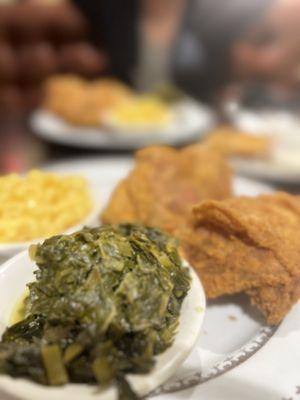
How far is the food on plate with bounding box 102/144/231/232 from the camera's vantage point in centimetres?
238

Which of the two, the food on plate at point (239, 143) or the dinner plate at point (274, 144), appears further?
the food on plate at point (239, 143)

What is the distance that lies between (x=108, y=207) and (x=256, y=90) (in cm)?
331

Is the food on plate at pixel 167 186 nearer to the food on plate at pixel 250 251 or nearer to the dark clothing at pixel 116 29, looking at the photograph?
the food on plate at pixel 250 251

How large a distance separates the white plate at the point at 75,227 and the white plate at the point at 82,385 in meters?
0.26

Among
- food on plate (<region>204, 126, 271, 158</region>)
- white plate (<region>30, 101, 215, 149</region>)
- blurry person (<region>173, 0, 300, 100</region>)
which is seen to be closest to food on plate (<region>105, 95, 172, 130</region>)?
white plate (<region>30, 101, 215, 149</region>)

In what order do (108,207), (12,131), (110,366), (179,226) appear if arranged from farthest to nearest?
(12,131)
(108,207)
(179,226)
(110,366)

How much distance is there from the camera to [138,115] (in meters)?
4.53

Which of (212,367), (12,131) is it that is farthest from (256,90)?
(212,367)

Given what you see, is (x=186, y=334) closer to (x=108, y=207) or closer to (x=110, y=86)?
(x=108, y=207)

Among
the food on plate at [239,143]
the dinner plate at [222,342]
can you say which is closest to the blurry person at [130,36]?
the food on plate at [239,143]

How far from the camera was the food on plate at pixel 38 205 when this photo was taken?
7.07ft

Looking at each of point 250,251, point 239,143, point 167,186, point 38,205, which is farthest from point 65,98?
point 250,251

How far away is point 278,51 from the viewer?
6719 mm

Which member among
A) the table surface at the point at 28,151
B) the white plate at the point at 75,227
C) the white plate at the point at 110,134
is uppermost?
the white plate at the point at 75,227
